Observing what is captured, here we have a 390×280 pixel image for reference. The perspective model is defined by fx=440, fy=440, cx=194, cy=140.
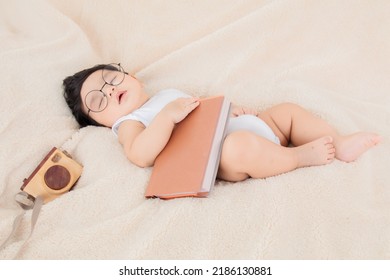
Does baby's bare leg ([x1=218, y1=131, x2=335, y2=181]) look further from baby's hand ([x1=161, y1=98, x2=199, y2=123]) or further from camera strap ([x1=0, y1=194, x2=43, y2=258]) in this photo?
camera strap ([x1=0, y1=194, x2=43, y2=258])

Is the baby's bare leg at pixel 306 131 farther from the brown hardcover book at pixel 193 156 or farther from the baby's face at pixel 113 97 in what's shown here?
the baby's face at pixel 113 97

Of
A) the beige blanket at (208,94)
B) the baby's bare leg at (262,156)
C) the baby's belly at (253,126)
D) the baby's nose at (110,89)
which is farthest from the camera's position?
the baby's nose at (110,89)

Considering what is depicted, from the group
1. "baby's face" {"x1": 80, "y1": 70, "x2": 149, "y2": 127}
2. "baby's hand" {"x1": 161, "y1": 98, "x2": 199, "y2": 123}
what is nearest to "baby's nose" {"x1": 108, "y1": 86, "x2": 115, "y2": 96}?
"baby's face" {"x1": 80, "y1": 70, "x2": 149, "y2": 127}

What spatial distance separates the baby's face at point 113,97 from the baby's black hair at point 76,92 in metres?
0.01

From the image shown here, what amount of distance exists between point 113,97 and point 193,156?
38 cm

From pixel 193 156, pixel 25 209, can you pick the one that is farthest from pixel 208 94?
pixel 25 209

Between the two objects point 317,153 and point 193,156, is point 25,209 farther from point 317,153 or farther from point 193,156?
point 317,153

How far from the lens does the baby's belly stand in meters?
1.22

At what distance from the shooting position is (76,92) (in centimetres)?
136

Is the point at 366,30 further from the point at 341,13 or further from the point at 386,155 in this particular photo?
the point at 386,155

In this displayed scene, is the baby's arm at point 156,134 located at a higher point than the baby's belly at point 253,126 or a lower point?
lower

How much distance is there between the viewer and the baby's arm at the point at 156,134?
1156 mm

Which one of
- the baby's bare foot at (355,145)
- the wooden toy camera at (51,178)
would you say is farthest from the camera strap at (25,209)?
the baby's bare foot at (355,145)

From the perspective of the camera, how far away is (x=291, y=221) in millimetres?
955
